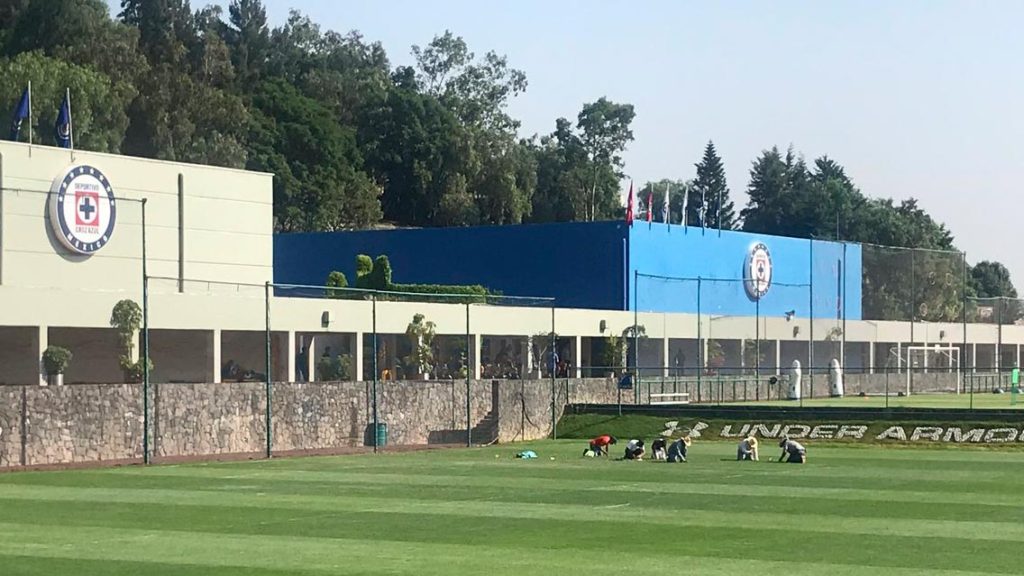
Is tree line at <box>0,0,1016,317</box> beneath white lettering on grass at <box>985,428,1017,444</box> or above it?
above

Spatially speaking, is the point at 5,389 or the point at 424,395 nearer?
the point at 5,389

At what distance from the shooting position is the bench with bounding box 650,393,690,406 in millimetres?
60406

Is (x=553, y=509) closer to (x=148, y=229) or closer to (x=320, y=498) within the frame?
(x=320, y=498)

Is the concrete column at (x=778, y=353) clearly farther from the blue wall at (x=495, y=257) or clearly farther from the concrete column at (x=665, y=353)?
the blue wall at (x=495, y=257)

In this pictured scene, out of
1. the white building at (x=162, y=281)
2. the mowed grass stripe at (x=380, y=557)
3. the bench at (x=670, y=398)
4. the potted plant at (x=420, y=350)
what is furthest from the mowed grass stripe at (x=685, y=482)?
the bench at (x=670, y=398)

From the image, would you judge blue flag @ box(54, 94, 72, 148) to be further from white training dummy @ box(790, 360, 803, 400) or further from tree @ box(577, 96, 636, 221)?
tree @ box(577, 96, 636, 221)

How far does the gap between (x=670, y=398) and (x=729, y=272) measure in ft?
94.9

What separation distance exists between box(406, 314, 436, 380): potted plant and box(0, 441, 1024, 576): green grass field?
45.4 feet

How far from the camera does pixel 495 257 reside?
8856cm

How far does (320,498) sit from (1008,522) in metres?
11.1

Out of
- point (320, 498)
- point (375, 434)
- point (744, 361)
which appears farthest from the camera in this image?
point (744, 361)

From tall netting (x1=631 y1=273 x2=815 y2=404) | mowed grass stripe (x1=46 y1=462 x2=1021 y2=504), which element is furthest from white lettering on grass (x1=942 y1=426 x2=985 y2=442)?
tall netting (x1=631 y1=273 x2=815 y2=404)

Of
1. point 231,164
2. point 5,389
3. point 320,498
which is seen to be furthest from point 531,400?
point 231,164

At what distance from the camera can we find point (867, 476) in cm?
3356
